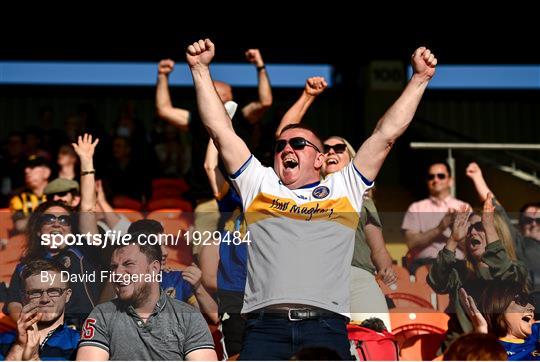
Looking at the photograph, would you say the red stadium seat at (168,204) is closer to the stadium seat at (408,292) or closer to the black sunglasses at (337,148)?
the black sunglasses at (337,148)

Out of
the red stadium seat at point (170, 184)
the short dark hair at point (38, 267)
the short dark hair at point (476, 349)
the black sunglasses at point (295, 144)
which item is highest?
the red stadium seat at point (170, 184)

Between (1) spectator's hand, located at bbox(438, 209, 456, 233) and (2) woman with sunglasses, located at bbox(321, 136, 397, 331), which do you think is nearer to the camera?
(2) woman with sunglasses, located at bbox(321, 136, 397, 331)

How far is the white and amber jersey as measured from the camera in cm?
570

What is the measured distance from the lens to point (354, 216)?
5.98 meters

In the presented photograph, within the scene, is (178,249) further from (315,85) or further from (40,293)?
(315,85)

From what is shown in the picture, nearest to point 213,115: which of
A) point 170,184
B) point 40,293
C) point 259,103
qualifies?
point 40,293

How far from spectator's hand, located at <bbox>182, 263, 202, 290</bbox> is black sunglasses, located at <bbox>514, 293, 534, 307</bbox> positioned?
6.77 ft

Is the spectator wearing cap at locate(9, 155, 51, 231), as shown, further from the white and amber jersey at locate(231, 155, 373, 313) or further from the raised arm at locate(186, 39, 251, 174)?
the white and amber jersey at locate(231, 155, 373, 313)

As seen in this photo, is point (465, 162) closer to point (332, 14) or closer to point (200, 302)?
point (332, 14)

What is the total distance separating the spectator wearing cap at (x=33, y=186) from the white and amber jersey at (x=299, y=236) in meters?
3.99

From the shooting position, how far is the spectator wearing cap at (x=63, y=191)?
875 centimetres

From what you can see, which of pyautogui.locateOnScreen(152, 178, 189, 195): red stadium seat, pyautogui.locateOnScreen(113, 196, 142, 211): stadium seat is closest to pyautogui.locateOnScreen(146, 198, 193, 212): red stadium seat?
pyautogui.locateOnScreen(113, 196, 142, 211): stadium seat

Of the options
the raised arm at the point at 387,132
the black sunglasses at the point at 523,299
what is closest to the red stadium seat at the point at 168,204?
the black sunglasses at the point at 523,299

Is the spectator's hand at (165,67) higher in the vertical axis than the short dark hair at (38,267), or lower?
higher
